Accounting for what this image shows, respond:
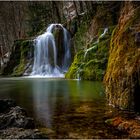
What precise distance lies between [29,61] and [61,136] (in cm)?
3858

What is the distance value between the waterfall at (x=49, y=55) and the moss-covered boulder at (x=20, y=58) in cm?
113

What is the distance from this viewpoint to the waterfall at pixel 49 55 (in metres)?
43.2

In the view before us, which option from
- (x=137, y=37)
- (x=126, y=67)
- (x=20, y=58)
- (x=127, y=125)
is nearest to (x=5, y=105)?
(x=126, y=67)

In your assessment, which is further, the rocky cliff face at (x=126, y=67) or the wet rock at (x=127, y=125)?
the rocky cliff face at (x=126, y=67)

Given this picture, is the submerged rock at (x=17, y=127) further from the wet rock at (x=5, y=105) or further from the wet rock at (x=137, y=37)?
the wet rock at (x=137, y=37)

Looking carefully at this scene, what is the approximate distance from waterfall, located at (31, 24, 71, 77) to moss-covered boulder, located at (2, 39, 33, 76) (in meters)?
1.13

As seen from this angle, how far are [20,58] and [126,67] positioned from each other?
38.2 metres

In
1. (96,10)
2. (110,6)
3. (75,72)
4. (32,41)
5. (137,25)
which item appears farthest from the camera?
(32,41)

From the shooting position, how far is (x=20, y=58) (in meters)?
48.3

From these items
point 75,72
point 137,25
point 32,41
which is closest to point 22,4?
point 32,41

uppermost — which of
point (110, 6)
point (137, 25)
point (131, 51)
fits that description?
point (110, 6)

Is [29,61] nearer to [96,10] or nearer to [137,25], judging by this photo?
[96,10]

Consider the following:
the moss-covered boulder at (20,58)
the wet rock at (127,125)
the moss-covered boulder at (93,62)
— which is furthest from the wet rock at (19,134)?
the moss-covered boulder at (20,58)

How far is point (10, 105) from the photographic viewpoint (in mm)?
11000
